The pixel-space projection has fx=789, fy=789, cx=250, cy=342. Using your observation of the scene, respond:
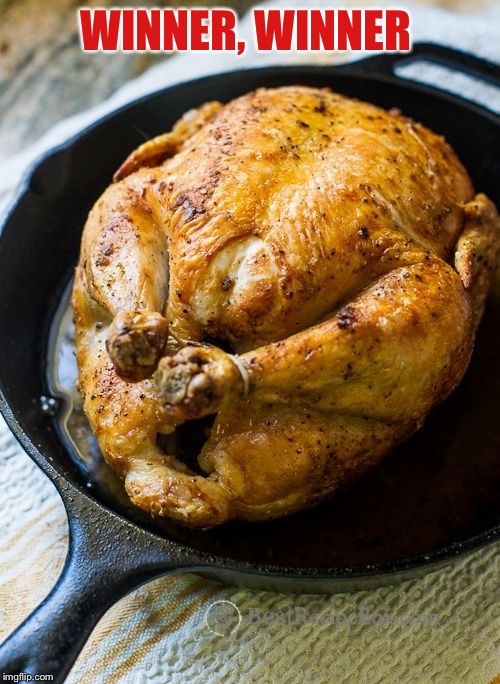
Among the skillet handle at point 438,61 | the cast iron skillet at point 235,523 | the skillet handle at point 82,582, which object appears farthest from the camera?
the skillet handle at point 438,61

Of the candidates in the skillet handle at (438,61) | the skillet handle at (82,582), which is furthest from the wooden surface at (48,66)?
the skillet handle at (82,582)

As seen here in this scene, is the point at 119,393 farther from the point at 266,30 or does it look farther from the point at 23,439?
the point at 266,30

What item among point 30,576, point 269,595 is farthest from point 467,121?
point 30,576

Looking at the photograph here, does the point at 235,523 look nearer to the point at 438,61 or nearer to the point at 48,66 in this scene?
the point at 438,61

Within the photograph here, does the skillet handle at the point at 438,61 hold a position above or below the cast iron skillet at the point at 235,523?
above

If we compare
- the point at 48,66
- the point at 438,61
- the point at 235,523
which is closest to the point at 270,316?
the point at 235,523

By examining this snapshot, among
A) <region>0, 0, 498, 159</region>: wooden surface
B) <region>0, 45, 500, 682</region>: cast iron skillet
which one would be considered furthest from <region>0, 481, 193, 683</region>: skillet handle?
<region>0, 0, 498, 159</region>: wooden surface

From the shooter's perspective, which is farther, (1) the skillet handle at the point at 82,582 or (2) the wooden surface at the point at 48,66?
(2) the wooden surface at the point at 48,66

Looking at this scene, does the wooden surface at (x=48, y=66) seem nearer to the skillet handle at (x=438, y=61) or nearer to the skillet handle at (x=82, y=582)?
the skillet handle at (x=438, y=61)
